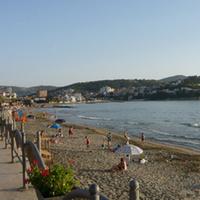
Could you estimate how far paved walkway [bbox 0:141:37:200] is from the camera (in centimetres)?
716

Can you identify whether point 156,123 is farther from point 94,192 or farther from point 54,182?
point 94,192

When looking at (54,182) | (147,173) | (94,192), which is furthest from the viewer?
(147,173)

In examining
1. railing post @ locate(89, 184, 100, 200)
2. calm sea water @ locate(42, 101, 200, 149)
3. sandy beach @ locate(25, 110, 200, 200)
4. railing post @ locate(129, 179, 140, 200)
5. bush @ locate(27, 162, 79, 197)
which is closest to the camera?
railing post @ locate(129, 179, 140, 200)

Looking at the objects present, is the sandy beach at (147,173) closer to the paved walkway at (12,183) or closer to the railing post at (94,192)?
the paved walkway at (12,183)

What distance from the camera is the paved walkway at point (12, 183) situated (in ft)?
23.5

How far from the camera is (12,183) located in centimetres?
815

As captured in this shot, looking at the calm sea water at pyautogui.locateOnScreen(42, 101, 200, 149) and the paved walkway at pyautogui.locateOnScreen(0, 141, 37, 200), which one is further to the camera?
the calm sea water at pyautogui.locateOnScreen(42, 101, 200, 149)

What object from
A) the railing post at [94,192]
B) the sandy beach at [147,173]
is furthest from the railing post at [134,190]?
the sandy beach at [147,173]

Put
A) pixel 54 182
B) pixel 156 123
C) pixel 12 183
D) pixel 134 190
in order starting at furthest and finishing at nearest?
A: pixel 156 123
pixel 12 183
pixel 54 182
pixel 134 190

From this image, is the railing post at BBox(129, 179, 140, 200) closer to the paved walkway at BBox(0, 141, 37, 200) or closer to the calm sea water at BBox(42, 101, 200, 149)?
the paved walkway at BBox(0, 141, 37, 200)

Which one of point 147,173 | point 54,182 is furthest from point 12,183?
point 147,173

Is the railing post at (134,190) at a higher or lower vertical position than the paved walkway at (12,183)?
higher

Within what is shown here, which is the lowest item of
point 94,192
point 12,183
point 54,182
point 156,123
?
point 156,123

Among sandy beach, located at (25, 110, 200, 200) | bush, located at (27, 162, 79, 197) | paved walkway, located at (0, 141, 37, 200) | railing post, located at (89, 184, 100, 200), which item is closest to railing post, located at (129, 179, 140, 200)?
railing post, located at (89, 184, 100, 200)
